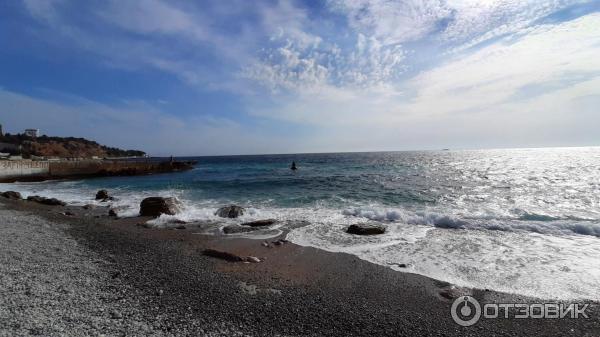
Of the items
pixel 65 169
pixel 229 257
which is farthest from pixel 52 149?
pixel 229 257

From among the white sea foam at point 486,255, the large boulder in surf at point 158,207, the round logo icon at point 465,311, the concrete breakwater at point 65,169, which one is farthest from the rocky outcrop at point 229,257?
the concrete breakwater at point 65,169

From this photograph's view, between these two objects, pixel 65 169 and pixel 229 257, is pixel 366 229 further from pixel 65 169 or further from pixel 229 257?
pixel 65 169

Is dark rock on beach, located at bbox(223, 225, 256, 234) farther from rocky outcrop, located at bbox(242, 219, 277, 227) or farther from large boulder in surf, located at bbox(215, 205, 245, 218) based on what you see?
large boulder in surf, located at bbox(215, 205, 245, 218)

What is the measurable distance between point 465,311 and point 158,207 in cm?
1398

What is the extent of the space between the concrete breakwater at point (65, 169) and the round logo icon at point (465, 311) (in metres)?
48.7

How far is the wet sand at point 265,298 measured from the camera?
15.0 feet

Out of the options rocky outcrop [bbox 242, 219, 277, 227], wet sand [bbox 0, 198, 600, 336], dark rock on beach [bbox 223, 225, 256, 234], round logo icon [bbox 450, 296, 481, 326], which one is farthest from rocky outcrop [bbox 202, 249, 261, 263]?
round logo icon [bbox 450, 296, 481, 326]

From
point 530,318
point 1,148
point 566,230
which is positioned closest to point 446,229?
point 566,230

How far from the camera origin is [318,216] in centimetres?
1429

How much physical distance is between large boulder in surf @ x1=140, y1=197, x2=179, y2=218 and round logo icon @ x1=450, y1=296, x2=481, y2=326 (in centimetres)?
1311

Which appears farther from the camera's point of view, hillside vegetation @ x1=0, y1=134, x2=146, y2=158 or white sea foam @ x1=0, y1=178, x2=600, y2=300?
hillside vegetation @ x1=0, y1=134, x2=146, y2=158

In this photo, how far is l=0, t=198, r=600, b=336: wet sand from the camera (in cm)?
456

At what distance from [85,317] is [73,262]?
3.44 metres

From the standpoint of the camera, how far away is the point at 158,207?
→ 47.9 ft
